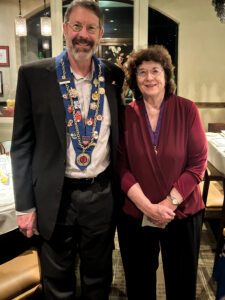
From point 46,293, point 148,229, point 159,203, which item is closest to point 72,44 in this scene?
point 159,203

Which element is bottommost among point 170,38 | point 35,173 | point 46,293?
point 46,293

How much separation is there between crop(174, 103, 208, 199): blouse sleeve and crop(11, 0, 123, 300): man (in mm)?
356

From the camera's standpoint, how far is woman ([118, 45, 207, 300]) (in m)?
1.50

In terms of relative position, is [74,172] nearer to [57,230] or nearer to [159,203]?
[57,230]

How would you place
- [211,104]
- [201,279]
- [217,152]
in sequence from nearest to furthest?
[201,279] → [217,152] → [211,104]

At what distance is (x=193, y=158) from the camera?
1.53m

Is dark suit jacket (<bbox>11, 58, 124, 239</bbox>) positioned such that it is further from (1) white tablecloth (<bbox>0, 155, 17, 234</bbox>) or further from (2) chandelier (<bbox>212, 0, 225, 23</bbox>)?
(2) chandelier (<bbox>212, 0, 225, 23</bbox>)

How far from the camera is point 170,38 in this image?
5441mm

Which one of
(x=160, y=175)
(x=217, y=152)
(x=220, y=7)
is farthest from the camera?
(x=220, y=7)

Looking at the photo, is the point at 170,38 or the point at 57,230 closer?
the point at 57,230

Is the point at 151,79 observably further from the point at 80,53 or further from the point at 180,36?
the point at 180,36

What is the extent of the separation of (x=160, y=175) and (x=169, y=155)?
108 mm

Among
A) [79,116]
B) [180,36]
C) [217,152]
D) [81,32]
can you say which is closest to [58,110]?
[79,116]

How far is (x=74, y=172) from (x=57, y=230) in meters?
0.32
